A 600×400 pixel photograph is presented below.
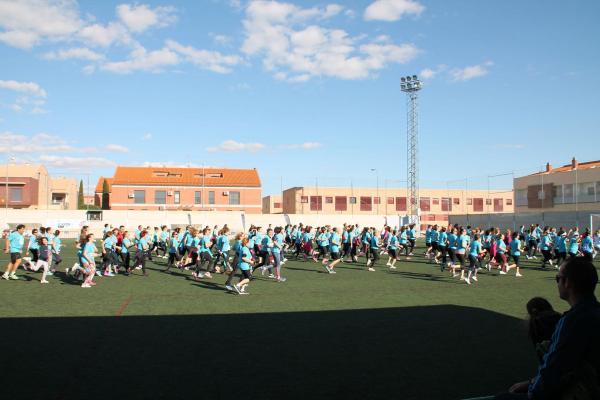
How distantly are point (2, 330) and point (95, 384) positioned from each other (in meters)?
3.88

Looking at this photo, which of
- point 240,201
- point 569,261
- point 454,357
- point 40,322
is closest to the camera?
point 569,261

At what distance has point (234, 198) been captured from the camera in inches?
2495

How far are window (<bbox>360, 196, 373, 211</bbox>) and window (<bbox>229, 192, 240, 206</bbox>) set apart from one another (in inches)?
652

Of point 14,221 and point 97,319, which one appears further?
point 14,221

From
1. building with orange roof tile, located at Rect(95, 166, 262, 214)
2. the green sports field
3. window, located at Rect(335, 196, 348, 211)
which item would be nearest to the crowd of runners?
A: the green sports field

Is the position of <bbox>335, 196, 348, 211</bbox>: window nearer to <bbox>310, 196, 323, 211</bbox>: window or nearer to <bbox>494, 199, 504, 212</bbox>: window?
<bbox>310, 196, 323, 211</bbox>: window

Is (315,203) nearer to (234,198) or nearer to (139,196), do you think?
(234,198)

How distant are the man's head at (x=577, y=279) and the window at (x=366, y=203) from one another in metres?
60.3

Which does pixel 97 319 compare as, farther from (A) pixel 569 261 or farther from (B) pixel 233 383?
(A) pixel 569 261

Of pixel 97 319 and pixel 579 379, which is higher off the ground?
pixel 579 379

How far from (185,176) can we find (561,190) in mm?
45961

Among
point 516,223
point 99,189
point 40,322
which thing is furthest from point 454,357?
point 99,189

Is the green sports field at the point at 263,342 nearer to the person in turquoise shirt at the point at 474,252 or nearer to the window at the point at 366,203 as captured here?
the person in turquoise shirt at the point at 474,252

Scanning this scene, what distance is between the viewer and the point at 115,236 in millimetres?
17516
